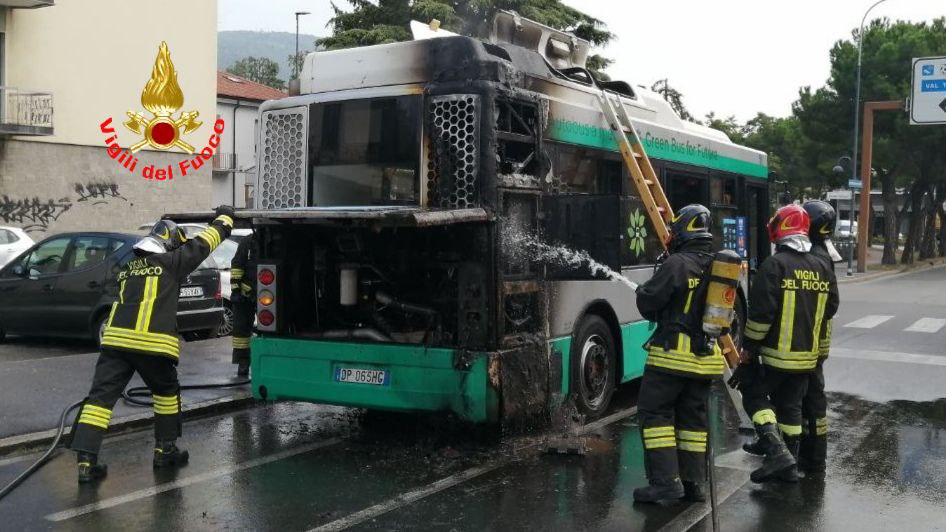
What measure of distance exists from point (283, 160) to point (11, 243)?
12.0 m

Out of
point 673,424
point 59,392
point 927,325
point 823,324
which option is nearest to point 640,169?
point 823,324

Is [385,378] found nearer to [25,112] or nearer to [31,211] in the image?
[31,211]

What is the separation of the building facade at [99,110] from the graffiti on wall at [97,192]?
3 centimetres

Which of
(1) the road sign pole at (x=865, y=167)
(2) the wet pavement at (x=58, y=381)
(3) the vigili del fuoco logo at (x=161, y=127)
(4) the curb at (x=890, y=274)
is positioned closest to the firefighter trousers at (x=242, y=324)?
(2) the wet pavement at (x=58, y=381)

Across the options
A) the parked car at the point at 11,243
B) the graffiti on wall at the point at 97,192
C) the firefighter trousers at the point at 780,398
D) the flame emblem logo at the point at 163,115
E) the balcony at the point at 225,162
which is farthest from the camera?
the balcony at the point at 225,162

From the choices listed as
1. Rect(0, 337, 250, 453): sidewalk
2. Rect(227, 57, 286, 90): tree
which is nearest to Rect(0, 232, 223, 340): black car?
Rect(0, 337, 250, 453): sidewalk

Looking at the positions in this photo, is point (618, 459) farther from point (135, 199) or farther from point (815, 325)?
point (135, 199)

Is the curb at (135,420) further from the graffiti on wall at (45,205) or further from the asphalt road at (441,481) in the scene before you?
the graffiti on wall at (45,205)

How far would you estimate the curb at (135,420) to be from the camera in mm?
6641

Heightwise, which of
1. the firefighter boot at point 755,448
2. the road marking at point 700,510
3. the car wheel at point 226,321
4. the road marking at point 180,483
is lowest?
the road marking at point 180,483

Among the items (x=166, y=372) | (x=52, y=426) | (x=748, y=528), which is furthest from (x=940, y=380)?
(x=52, y=426)

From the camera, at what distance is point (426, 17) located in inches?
1104

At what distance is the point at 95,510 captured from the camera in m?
5.27

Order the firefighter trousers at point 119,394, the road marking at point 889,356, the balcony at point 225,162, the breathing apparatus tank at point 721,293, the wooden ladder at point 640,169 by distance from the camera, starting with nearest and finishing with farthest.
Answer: the breathing apparatus tank at point 721,293 < the firefighter trousers at point 119,394 < the wooden ladder at point 640,169 < the road marking at point 889,356 < the balcony at point 225,162
